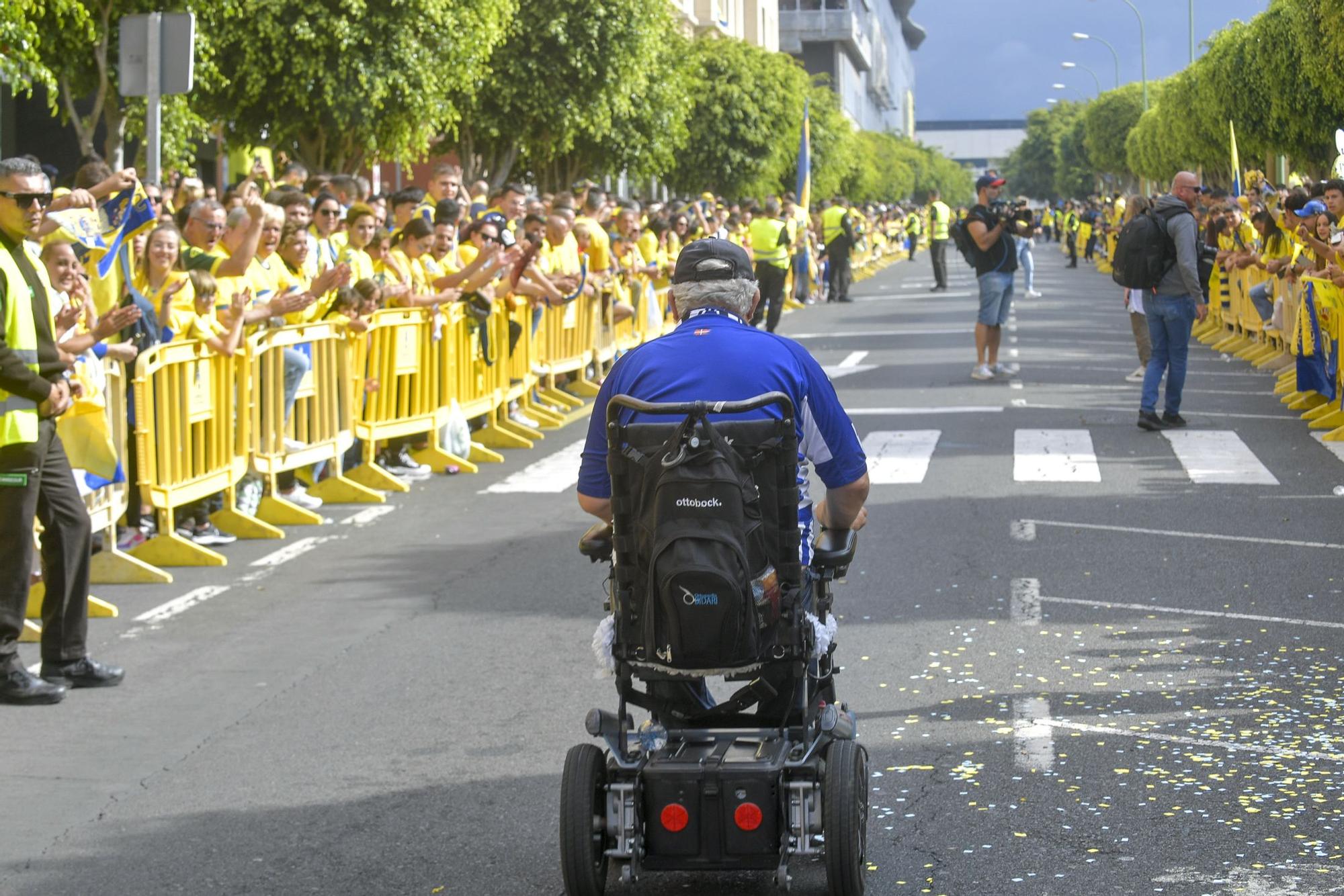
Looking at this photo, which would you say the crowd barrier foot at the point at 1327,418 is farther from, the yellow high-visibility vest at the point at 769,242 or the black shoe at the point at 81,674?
the yellow high-visibility vest at the point at 769,242

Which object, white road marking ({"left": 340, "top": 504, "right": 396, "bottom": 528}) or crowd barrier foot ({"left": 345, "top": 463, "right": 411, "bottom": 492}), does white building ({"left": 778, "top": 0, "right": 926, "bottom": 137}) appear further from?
white road marking ({"left": 340, "top": 504, "right": 396, "bottom": 528})

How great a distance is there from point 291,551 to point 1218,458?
661 cm

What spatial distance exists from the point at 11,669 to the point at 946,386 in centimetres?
1322

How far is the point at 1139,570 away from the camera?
9.76 m

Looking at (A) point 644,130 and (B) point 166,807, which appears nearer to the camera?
(B) point 166,807

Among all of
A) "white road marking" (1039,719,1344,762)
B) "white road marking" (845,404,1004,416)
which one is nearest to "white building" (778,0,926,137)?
"white road marking" (845,404,1004,416)

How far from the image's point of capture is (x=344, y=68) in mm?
23406

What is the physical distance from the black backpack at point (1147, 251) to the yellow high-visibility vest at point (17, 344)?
9.77 metres

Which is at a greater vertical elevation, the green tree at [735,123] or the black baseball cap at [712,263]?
the green tree at [735,123]

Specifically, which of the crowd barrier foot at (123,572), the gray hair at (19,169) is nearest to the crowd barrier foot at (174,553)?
the crowd barrier foot at (123,572)

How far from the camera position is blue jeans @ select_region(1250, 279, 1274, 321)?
21656mm

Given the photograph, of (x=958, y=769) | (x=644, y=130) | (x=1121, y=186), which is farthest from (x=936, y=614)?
(x=1121, y=186)

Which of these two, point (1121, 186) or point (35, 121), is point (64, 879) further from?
point (1121, 186)

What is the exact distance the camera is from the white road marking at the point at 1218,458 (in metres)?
13.0
